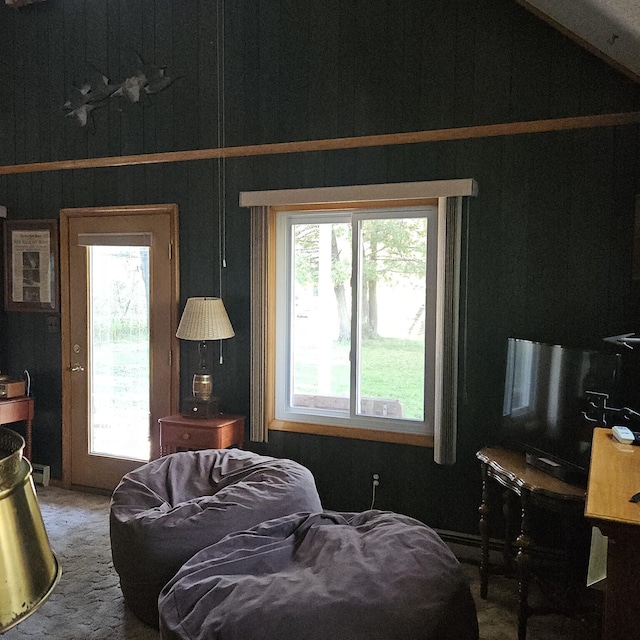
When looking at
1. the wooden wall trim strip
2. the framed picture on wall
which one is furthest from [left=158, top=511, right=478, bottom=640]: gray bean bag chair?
the framed picture on wall

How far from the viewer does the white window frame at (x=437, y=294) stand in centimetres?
355

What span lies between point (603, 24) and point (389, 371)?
217 cm

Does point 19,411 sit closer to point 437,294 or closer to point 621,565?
point 437,294

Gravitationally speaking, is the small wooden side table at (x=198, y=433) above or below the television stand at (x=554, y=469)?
below

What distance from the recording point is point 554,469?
113 inches

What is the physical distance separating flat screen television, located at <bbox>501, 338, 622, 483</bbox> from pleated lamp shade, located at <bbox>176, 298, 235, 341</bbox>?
177cm

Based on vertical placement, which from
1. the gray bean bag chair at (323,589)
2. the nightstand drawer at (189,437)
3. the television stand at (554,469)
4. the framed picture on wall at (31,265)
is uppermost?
the framed picture on wall at (31,265)

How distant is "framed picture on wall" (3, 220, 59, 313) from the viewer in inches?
189

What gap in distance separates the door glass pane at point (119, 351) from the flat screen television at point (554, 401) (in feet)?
→ 8.59

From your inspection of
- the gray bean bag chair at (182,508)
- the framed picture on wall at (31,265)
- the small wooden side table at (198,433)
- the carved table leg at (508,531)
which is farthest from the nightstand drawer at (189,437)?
the carved table leg at (508,531)

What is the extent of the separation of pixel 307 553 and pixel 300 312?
6.14 ft

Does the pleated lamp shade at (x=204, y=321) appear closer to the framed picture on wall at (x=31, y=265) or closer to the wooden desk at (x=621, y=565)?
the framed picture on wall at (x=31, y=265)

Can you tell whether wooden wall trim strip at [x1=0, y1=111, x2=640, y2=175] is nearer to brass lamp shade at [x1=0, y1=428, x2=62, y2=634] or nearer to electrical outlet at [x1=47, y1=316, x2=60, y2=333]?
electrical outlet at [x1=47, y1=316, x2=60, y2=333]

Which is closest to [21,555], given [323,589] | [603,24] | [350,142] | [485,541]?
[323,589]
